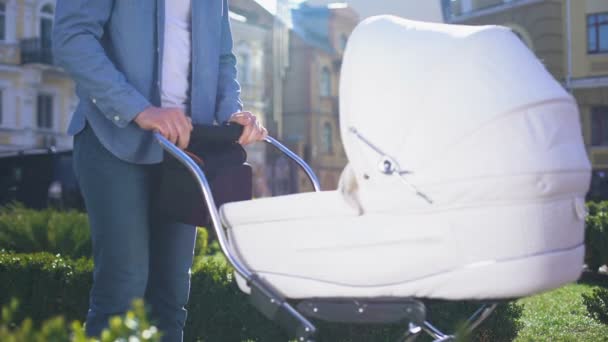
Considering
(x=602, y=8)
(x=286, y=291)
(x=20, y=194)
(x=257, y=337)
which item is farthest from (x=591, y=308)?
(x=602, y=8)

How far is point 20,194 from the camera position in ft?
65.7

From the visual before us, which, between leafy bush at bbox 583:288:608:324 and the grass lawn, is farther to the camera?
the grass lawn

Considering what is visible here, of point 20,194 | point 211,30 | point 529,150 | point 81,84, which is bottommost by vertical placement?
point 20,194

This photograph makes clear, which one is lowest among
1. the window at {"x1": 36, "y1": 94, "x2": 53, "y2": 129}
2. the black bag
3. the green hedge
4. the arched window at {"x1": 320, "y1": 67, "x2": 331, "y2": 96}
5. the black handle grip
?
the green hedge

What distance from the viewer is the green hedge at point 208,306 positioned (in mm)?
4930

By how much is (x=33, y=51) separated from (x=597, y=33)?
1709 centimetres

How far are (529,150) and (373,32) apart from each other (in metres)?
0.52

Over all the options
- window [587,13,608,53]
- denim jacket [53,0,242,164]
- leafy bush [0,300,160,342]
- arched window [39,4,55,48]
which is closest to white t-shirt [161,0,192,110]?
denim jacket [53,0,242,164]

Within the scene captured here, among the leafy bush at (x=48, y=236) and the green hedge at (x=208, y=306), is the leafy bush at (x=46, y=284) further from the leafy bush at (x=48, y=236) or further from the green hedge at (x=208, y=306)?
the leafy bush at (x=48, y=236)

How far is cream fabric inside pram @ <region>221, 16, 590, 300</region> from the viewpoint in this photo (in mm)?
2230

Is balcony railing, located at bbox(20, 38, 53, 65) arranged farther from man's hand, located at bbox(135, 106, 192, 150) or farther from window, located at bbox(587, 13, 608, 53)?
man's hand, located at bbox(135, 106, 192, 150)

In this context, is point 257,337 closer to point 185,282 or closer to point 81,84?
point 185,282

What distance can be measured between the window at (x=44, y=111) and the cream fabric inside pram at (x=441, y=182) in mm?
28180

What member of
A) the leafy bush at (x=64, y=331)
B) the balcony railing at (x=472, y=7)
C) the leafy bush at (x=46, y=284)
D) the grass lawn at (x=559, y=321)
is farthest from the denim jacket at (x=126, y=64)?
the balcony railing at (x=472, y=7)
